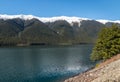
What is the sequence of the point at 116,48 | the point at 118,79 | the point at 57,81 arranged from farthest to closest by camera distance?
the point at 116,48, the point at 57,81, the point at 118,79

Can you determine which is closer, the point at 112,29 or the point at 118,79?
the point at 118,79

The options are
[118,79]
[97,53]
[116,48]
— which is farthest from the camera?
[97,53]

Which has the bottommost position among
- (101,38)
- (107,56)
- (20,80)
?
(20,80)

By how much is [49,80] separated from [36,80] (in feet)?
13.3

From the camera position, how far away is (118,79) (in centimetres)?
3044

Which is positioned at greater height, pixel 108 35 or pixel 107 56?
pixel 108 35

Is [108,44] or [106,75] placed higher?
[106,75]

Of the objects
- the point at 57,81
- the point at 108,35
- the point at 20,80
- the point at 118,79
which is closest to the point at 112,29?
the point at 108,35

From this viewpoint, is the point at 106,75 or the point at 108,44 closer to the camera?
the point at 106,75

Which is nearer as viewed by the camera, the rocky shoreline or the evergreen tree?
the rocky shoreline

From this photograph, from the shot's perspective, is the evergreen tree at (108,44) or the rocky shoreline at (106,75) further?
the evergreen tree at (108,44)

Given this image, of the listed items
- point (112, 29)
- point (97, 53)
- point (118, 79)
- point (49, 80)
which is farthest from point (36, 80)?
point (118, 79)

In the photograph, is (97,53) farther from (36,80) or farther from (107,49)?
(36,80)

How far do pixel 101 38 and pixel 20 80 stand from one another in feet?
96.2
